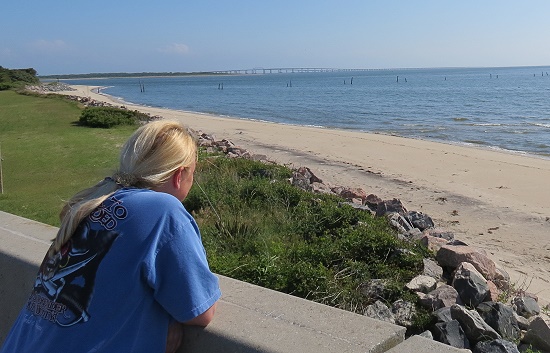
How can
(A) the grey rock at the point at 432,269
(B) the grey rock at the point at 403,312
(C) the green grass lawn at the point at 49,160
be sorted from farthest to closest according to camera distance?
(C) the green grass lawn at the point at 49,160
(A) the grey rock at the point at 432,269
(B) the grey rock at the point at 403,312

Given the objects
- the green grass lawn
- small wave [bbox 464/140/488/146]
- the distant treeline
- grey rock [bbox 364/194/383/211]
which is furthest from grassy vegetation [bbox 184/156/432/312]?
the distant treeline

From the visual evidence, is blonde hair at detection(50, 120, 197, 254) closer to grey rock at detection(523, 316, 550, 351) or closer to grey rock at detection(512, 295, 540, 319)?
grey rock at detection(523, 316, 550, 351)

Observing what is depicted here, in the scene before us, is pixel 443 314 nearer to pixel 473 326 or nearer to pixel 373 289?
pixel 473 326

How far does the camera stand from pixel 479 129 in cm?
2630

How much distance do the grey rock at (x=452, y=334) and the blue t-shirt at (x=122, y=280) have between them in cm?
232

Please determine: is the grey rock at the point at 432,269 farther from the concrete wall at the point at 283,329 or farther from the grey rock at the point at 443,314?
the concrete wall at the point at 283,329

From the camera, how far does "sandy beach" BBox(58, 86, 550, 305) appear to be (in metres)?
7.68

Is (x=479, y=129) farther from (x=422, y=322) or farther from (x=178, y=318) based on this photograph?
(x=178, y=318)

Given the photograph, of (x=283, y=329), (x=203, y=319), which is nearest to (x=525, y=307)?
(x=283, y=329)

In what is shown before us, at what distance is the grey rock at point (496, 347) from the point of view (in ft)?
11.4

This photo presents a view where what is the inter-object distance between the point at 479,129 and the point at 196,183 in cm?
2141

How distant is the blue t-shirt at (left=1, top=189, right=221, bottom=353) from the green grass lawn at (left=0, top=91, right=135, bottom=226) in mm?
416

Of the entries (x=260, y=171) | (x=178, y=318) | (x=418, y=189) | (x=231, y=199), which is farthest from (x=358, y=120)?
(x=178, y=318)

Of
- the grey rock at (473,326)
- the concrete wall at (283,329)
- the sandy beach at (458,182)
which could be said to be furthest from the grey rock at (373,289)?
the sandy beach at (458,182)
